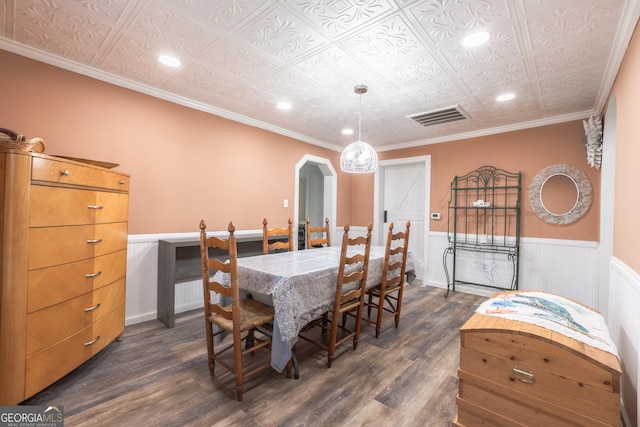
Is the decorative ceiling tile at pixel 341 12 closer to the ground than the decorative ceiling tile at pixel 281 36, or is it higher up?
closer to the ground

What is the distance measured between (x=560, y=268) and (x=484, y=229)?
96 cm

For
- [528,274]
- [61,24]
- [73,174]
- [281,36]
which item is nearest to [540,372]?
[281,36]

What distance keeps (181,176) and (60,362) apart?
6.50 feet

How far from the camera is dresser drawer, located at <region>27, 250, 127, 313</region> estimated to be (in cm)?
164

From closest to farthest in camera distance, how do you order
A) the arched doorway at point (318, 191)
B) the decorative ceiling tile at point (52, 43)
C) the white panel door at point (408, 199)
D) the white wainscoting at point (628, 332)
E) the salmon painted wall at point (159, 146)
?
the white wainscoting at point (628, 332), the decorative ceiling tile at point (52, 43), the salmon painted wall at point (159, 146), the white panel door at point (408, 199), the arched doorway at point (318, 191)

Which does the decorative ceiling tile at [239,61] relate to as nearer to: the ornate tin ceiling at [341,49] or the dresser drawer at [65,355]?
the ornate tin ceiling at [341,49]

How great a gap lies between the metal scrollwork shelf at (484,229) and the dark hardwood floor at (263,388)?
1.90 metres

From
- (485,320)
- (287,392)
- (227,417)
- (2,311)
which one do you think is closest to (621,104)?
(485,320)

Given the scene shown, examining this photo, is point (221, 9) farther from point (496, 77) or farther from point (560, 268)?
point (560, 268)

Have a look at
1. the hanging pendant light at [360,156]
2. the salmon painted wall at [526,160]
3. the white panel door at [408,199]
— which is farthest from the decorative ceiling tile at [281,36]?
the white panel door at [408,199]

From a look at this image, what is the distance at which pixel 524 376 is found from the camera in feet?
4.37

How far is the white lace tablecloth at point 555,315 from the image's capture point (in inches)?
52.3

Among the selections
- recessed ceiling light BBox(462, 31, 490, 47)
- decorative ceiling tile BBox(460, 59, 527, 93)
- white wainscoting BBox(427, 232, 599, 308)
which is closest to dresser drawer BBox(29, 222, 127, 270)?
recessed ceiling light BBox(462, 31, 490, 47)

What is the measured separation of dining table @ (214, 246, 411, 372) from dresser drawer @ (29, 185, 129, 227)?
3.18 feet
